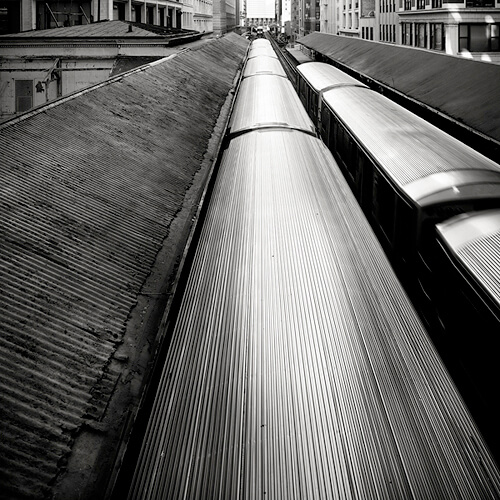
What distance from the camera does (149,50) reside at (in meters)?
24.3

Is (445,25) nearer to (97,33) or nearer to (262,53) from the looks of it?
(262,53)

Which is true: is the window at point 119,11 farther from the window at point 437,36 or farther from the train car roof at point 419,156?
the train car roof at point 419,156

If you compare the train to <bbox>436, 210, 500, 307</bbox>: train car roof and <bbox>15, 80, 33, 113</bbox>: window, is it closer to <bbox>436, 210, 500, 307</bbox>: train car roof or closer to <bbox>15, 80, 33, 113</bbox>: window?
<bbox>436, 210, 500, 307</bbox>: train car roof

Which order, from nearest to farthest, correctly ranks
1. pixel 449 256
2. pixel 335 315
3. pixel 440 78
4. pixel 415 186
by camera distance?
pixel 335 315 → pixel 449 256 → pixel 415 186 → pixel 440 78

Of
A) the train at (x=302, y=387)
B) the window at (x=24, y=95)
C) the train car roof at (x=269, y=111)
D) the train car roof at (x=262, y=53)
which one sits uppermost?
the train car roof at (x=262, y=53)

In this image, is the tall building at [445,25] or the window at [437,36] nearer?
the tall building at [445,25]

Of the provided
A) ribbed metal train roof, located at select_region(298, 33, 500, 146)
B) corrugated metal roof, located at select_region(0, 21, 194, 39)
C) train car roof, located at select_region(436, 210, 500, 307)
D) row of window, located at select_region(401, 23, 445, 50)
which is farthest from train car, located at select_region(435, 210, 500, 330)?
row of window, located at select_region(401, 23, 445, 50)

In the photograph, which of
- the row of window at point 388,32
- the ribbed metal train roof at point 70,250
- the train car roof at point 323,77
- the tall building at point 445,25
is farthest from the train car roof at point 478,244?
the row of window at point 388,32

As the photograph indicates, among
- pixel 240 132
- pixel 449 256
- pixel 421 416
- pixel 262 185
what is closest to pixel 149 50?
pixel 240 132

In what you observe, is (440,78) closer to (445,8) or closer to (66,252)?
(66,252)

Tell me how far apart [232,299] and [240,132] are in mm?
5013

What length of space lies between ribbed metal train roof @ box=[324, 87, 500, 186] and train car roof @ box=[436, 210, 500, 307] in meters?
1.08

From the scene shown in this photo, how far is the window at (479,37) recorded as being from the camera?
26.5 m

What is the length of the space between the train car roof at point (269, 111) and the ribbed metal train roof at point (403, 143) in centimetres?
82
